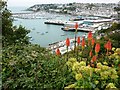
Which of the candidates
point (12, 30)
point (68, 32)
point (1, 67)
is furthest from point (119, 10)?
point (1, 67)

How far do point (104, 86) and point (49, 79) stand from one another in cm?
76

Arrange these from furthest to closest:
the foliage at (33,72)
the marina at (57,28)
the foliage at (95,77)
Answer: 1. the marina at (57,28)
2. the foliage at (33,72)
3. the foliage at (95,77)

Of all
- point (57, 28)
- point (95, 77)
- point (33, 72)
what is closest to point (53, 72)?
point (33, 72)

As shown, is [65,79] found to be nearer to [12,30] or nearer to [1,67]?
[1,67]

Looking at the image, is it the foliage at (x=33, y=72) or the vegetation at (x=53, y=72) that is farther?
the foliage at (x=33, y=72)

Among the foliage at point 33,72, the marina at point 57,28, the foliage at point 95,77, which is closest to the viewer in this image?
the foliage at point 95,77

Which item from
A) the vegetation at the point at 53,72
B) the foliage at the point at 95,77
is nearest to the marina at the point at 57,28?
the vegetation at the point at 53,72

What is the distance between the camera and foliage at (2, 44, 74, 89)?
12.6 ft

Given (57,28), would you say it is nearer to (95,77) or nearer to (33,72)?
(33,72)

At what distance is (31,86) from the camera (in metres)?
3.84

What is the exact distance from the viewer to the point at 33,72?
4.07 metres

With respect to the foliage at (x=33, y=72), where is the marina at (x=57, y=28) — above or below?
below

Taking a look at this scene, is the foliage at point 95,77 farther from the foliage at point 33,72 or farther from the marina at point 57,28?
the marina at point 57,28

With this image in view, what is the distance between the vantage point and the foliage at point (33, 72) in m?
3.85
